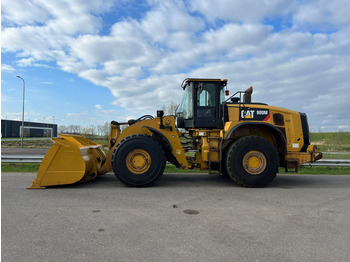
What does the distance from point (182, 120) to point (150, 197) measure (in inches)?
103

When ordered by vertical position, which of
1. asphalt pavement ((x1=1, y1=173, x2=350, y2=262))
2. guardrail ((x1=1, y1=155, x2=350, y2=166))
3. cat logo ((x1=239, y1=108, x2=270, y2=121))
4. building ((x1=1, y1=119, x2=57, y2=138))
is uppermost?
building ((x1=1, y1=119, x2=57, y2=138))

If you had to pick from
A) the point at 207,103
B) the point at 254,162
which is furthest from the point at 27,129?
the point at 254,162

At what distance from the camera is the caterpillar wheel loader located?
586cm

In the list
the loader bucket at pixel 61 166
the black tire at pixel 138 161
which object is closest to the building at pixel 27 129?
the loader bucket at pixel 61 166

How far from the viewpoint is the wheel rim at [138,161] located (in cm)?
602

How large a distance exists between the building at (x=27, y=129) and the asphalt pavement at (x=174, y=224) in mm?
60952

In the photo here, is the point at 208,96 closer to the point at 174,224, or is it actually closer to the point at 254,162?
the point at 254,162

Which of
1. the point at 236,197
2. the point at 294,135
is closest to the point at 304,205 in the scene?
the point at 236,197

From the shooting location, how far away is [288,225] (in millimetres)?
3578

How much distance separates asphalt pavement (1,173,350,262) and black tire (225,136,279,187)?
0.34 metres

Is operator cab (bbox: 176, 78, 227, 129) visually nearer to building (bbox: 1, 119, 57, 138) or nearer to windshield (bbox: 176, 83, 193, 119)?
windshield (bbox: 176, 83, 193, 119)

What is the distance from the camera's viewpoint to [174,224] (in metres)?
3.55

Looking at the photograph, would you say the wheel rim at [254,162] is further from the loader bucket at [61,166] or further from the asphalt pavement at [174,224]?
the loader bucket at [61,166]

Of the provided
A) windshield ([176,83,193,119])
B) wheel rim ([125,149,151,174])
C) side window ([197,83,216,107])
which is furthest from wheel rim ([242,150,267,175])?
wheel rim ([125,149,151,174])
